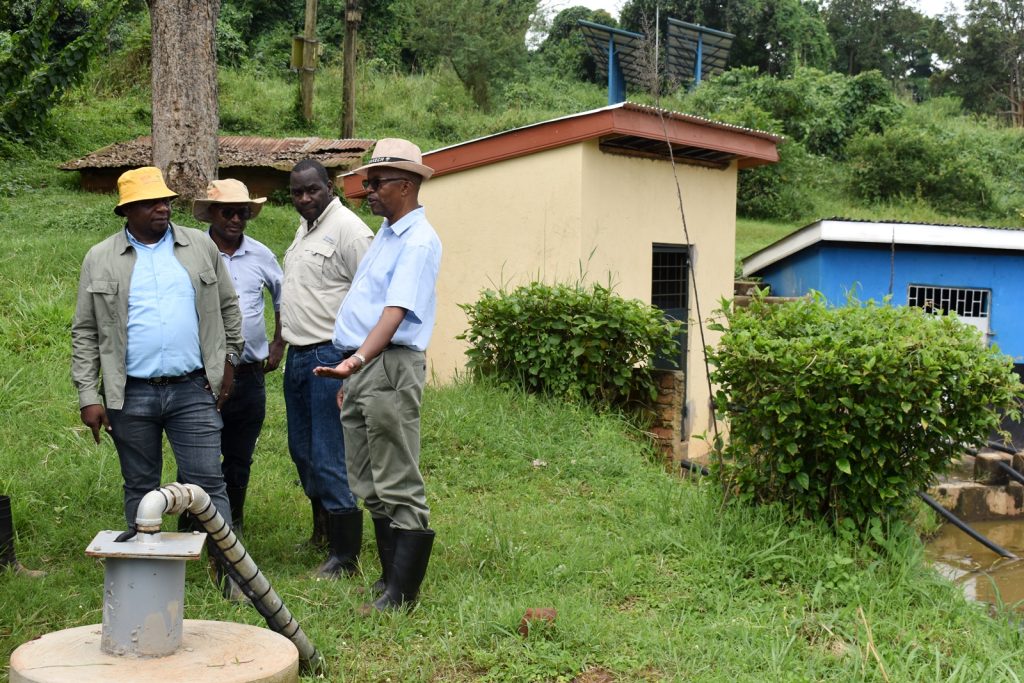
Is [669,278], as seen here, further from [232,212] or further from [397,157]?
[397,157]

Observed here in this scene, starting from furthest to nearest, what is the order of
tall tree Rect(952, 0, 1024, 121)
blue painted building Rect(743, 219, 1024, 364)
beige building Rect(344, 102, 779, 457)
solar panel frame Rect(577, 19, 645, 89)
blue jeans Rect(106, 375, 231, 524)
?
tall tree Rect(952, 0, 1024, 121) → solar panel frame Rect(577, 19, 645, 89) → blue painted building Rect(743, 219, 1024, 364) → beige building Rect(344, 102, 779, 457) → blue jeans Rect(106, 375, 231, 524)

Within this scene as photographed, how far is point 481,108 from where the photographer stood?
2556 cm

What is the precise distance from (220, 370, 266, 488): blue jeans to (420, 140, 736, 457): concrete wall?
4.31m

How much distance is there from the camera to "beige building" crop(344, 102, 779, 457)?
9.71m

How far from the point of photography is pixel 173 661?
294cm

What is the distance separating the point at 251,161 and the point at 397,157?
1127 centimetres

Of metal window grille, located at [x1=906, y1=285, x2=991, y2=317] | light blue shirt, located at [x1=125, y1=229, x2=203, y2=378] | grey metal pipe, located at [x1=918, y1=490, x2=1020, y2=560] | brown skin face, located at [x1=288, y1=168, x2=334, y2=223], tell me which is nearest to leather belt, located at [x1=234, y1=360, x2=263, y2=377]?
light blue shirt, located at [x1=125, y1=229, x2=203, y2=378]

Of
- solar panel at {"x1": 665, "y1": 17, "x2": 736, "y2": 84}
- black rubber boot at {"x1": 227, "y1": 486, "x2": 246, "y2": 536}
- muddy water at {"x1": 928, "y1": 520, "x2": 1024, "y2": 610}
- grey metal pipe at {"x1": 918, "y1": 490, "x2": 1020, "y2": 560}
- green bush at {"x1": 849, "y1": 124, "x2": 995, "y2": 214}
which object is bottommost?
muddy water at {"x1": 928, "y1": 520, "x2": 1024, "y2": 610}

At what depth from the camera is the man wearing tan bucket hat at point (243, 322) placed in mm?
5098

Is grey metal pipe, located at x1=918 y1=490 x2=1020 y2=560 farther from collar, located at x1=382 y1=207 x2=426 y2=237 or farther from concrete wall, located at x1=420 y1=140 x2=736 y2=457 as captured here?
collar, located at x1=382 y1=207 x2=426 y2=237

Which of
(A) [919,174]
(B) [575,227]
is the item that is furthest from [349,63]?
(A) [919,174]

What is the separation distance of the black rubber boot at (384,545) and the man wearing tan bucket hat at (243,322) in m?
1.06

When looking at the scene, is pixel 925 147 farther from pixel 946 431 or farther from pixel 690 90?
pixel 946 431

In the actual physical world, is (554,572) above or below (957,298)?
below
